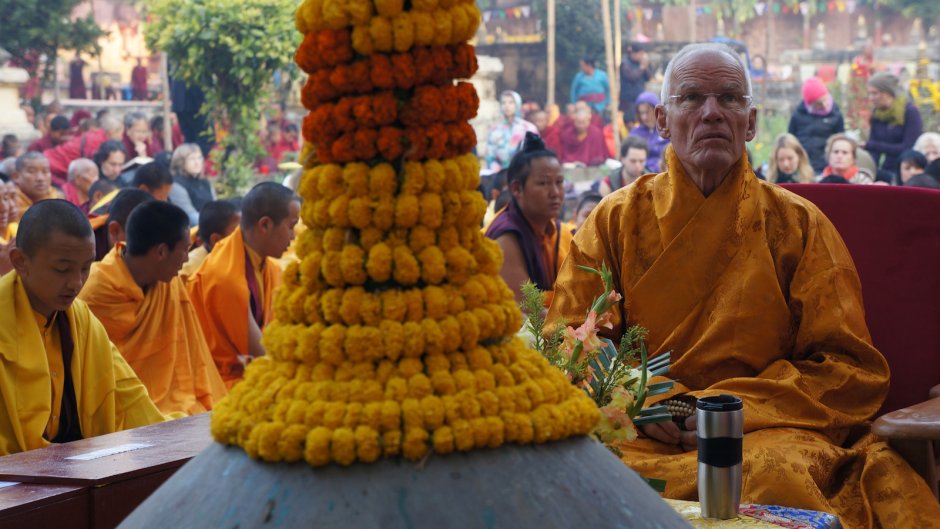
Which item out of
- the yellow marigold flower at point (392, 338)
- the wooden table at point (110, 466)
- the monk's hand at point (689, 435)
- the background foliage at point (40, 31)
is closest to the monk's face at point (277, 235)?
the wooden table at point (110, 466)

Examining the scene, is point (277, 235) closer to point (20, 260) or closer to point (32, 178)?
point (20, 260)

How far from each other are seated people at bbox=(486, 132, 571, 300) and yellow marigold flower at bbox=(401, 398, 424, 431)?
4.32m

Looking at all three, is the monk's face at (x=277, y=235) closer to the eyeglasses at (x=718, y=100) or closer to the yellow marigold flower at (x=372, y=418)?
the eyeglasses at (x=718, y=100)

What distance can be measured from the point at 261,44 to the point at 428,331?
1106 cm

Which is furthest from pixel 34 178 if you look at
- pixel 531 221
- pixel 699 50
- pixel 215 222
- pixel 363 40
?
pixel 363 40

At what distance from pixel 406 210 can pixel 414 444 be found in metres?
0.27

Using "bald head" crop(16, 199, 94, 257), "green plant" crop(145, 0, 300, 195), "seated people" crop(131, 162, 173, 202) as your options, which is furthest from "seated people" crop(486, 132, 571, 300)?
"green plant" crop(145, 0, 300, 195)

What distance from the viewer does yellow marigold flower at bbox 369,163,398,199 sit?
1.38 meters

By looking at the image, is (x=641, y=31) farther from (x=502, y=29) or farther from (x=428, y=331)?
(x=428, y=331)

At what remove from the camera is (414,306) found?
4.48 ft

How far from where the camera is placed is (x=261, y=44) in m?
12.0

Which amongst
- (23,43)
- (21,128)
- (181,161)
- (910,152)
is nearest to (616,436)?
(910,152)

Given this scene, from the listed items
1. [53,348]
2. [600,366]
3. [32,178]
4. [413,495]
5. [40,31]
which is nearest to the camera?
→ [413,495]

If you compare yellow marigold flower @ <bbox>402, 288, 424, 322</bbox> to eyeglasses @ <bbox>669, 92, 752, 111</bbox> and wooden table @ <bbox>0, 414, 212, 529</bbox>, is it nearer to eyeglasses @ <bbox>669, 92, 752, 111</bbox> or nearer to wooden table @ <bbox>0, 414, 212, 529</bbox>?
wooden table @ <bbox>0, 414, 212, 529</bbox>
